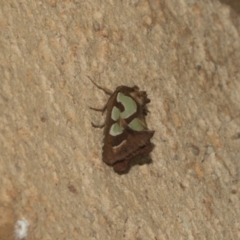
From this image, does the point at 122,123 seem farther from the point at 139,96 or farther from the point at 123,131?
the point at 139,96

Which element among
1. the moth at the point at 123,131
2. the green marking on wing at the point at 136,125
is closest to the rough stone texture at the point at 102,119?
the moth at the point at 123,131

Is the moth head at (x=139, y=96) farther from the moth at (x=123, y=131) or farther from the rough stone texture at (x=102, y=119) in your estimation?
the rough stone texture at (x=102, y=119)

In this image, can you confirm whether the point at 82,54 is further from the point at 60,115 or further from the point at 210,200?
the point at 210,200

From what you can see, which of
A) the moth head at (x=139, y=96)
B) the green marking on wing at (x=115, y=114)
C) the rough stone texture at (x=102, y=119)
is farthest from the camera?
the moth head at (x=139, y=96)

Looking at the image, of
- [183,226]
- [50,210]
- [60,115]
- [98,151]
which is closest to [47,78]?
[60,115]

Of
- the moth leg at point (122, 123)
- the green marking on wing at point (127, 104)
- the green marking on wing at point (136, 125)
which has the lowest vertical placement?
the moth leg at point (122, 123)

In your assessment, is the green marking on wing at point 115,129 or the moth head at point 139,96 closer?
the green marking on wing at point 115,129

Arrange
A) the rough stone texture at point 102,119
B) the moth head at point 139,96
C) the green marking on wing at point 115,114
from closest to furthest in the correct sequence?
the rough stone texture at point 102,119 → the green marking on wing at point 115,114 → the moth head at point 139,96

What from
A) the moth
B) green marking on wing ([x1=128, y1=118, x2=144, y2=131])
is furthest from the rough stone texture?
green marking on wing ([x1=128, y1=118, x2=144, y2=131])
